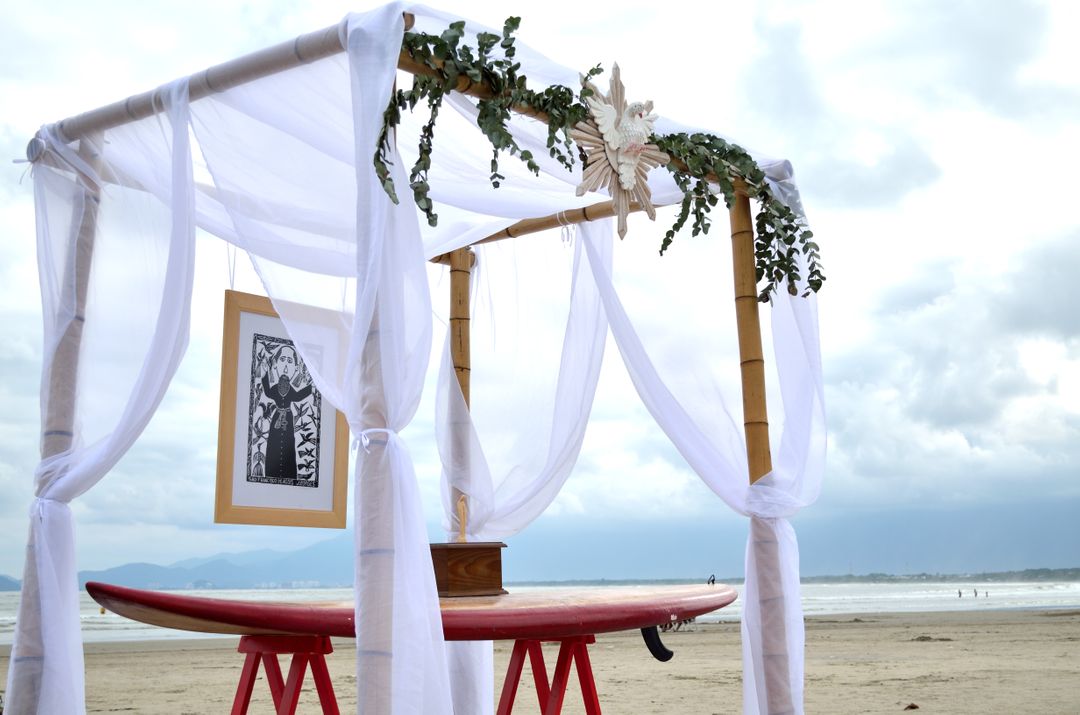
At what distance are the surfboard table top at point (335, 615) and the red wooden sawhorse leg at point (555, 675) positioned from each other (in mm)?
266

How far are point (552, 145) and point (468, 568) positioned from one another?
61.4 inches

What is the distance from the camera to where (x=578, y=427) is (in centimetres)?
443

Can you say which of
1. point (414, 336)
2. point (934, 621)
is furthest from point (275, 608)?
point (934, 621)

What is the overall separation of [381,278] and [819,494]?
6.40 feet

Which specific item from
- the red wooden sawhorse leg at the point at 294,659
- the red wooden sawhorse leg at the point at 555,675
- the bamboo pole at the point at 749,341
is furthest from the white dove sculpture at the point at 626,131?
the red wooden sawhorse leg at the point at 294,659

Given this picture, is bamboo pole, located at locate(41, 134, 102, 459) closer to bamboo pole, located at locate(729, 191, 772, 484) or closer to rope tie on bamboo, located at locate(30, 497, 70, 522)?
rope tie on bamboo, located at locate(30, 497, 70, 522)

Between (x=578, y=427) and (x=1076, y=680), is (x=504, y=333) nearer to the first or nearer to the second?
(x=578, y=427)

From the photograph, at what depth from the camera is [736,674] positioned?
920 centimetres

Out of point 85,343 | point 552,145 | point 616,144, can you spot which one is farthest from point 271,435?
point 616,144

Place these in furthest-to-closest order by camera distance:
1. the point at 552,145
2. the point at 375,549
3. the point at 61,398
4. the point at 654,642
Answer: the point at 654,642
the point at 61,398
the point at 552,145
the point at 375,549

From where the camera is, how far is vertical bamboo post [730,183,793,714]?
143 inches

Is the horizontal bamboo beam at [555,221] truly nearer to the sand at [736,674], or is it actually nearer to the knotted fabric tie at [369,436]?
the knotted fabric tie at [369,436]

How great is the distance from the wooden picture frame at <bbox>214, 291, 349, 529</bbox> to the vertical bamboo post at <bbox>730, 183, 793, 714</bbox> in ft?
4.73

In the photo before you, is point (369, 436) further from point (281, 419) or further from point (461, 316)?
point (461, 316)
